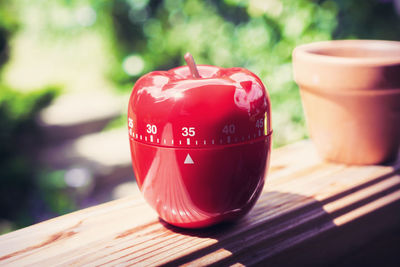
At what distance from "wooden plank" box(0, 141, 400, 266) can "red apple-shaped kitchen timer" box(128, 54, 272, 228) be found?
0.05m

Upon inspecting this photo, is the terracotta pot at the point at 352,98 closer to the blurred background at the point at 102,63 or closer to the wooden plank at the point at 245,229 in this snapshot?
the wooden plank at the point at 245,229

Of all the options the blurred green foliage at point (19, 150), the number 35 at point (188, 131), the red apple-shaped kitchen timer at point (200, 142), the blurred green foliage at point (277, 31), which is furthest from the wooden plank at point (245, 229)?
the blurred green foliage at point (19, 150)

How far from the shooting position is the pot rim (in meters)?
0.84

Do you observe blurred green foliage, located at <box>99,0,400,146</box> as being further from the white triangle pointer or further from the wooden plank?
the white triangle pointer

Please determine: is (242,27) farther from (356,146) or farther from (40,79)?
(40,79)

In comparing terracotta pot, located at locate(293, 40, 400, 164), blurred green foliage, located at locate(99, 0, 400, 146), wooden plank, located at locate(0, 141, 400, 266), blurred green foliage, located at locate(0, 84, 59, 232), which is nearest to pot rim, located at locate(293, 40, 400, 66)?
terracotta pot, located at locate(293, 40, 400, 164)

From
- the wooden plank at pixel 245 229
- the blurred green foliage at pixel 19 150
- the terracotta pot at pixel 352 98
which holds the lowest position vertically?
the blurred green foliage at pixel 19 150

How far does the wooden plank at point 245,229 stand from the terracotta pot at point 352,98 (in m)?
0.05

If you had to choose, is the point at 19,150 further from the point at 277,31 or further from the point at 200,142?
the point at 200,142

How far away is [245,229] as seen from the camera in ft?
2.32

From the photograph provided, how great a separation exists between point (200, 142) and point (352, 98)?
1.37 feet

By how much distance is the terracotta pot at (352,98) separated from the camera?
2.77ft

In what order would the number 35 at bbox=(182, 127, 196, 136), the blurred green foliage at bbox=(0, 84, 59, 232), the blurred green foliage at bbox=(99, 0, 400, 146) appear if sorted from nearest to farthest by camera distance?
the number 35 at bbox=(182, 127, 196, 136) → the blurred green foliage at bbox=(99, 0, 400, 146) → the blurred green foliage at bbox=(0, 84, 59, 232)

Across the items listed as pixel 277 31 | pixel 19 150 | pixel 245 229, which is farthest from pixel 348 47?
pixel 19 150
